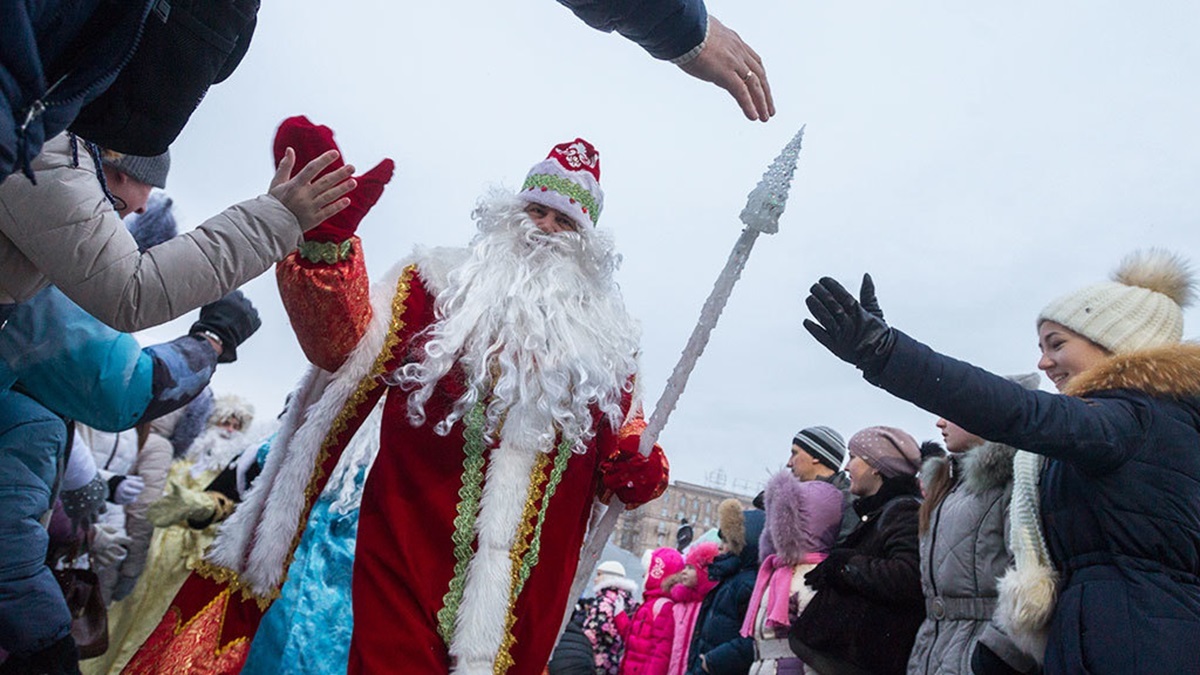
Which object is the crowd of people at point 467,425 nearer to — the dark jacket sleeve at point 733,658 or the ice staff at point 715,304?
the ice staff at point 715,304

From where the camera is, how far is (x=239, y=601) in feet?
10.5

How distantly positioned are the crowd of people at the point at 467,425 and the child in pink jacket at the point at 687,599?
8.72ft

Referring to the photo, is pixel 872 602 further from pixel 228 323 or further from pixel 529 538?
pixel 228 323

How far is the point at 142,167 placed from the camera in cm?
297

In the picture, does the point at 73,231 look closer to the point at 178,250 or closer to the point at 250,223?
the point at 178,250

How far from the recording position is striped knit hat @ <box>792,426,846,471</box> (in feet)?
20.0

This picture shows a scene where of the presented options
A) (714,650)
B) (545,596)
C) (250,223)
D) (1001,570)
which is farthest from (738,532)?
(250,223)

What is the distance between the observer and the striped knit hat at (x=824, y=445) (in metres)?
6.10

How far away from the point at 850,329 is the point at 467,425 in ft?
4.13

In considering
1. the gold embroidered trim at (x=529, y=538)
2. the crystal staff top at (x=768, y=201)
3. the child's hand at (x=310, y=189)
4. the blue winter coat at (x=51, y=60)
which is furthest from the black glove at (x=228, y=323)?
the blue winter coat at (x=51, y=60)

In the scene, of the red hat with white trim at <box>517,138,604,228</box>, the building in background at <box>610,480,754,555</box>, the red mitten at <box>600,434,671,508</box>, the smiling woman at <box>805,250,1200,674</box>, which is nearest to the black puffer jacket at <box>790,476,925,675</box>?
the smiling woman at <box>805,250,1200,674</box>

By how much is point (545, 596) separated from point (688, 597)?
14.3 ft

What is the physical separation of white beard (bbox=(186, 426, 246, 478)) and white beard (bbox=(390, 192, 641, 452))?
3295 millimetres

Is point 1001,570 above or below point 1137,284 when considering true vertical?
below
